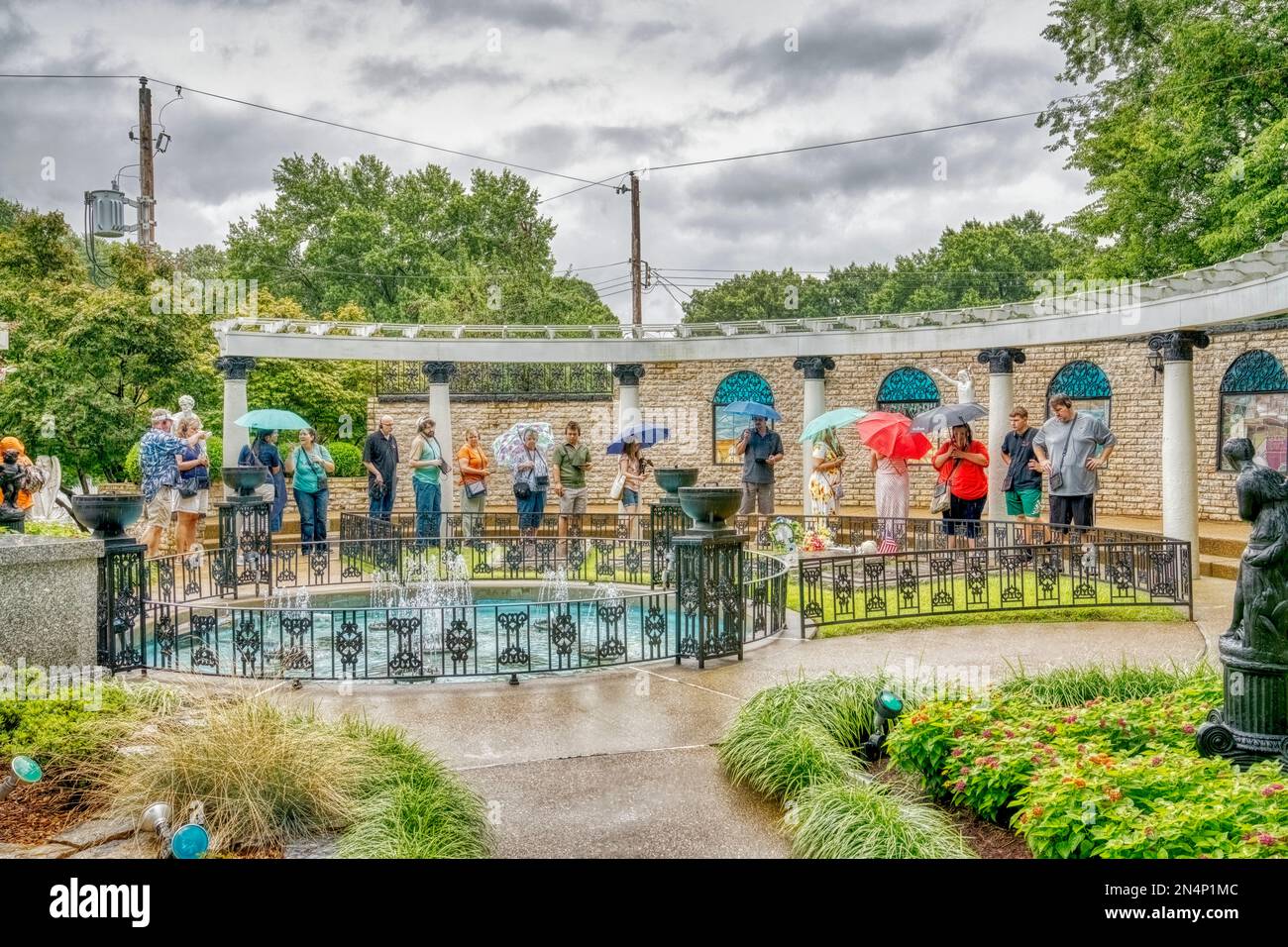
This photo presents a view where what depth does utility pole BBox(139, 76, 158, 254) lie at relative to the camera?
22641 millimetres

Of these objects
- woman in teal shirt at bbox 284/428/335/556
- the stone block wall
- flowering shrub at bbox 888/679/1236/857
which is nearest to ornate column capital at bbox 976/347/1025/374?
the stone block wall

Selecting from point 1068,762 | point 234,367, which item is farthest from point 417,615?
point 234,367

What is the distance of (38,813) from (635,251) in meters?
26.9

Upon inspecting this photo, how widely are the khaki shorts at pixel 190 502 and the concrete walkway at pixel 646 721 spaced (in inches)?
242

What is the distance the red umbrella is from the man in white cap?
9003mm

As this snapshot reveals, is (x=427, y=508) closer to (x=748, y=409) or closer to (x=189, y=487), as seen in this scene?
(x=189, y=487)

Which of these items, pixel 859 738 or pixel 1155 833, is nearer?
pixel 1155 833

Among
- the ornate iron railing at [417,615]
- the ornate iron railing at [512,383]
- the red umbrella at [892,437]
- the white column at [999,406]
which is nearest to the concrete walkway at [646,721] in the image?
the ornate iron railing at [417,615]

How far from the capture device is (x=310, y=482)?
14.8m

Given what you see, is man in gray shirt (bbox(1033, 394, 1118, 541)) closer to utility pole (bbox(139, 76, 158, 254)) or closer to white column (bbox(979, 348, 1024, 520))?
white column (bbox(979, 348, 1024, 520))

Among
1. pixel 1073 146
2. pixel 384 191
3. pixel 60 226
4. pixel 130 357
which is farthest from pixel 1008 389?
pixel 384 191
